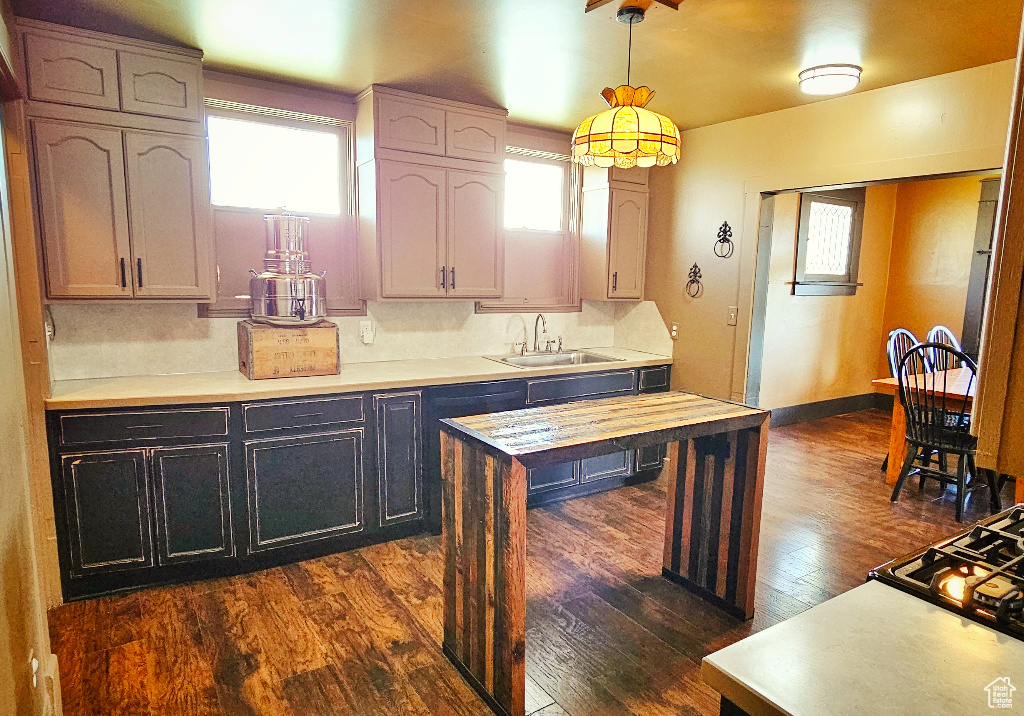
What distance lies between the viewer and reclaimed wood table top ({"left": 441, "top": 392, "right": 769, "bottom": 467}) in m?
2.01

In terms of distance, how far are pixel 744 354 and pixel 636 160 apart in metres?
2.23

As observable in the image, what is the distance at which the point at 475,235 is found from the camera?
382 centimetres

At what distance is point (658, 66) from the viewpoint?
3021 mm

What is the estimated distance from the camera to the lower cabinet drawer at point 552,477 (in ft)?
12.3

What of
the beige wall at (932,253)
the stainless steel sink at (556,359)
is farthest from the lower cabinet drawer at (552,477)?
the beige wall at (932,253)

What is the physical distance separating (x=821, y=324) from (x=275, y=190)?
5265 mm

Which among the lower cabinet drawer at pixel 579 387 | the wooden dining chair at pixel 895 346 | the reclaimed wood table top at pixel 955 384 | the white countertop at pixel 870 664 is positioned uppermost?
the wooden dining chair at pixel 895 346

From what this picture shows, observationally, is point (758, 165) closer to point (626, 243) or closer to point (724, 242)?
point (724, 242)

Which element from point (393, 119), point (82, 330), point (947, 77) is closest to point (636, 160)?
point (393, 119)

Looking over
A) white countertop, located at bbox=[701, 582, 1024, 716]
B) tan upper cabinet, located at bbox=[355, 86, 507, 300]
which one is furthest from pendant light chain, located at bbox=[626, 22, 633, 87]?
white countertop, located at bbox=[701, 582, 1024, 716]

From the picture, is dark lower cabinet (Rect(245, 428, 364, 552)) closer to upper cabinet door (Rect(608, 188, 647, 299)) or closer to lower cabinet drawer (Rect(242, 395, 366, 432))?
lower cabinet drawer (Rect(242, 395, 366, 432))

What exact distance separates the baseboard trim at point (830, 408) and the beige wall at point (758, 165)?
6.16 feet

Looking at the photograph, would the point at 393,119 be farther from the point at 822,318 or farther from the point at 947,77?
the point at 822,318

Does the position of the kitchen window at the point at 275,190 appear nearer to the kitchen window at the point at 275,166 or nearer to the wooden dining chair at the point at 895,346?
the kitchen window at the point at 275,166
